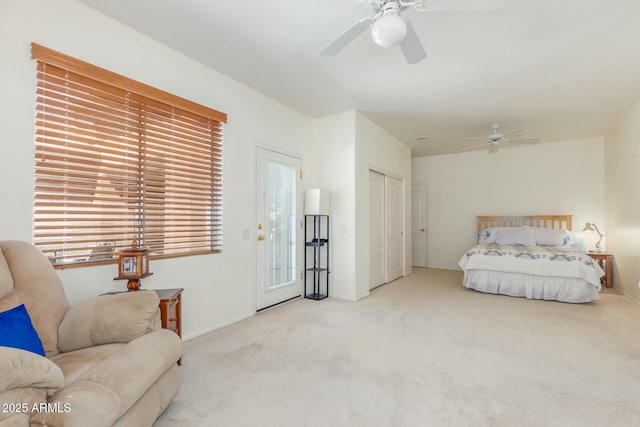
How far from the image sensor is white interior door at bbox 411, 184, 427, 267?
24.5 ft

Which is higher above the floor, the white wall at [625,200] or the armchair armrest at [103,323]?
the white wall at [625,200]

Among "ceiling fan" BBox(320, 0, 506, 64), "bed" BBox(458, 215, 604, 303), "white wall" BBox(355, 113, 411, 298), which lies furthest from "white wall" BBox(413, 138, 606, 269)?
→ "ceiling fan" BBox(320, 0, 506, 64)

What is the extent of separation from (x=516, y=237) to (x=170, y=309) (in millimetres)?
5794

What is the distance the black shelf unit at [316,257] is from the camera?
180 inches

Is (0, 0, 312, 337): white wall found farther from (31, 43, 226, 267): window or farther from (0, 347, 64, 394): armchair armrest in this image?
(0, 347, 64, 394): armchair armrest

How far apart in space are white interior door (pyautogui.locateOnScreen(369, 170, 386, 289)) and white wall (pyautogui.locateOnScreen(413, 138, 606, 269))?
2.49m

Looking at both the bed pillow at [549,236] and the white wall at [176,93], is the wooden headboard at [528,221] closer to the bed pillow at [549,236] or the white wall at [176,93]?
the bed pillow at [549,236]

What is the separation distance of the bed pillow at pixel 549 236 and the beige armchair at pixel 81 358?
6.24 m

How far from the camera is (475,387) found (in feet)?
7.00

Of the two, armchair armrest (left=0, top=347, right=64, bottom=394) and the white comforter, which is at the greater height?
armchair armrest (left=0, top=347, right=64, bottom=394)

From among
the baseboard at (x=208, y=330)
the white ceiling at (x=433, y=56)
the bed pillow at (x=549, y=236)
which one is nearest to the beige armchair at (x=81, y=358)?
the baseboard at (x=208, y=330)

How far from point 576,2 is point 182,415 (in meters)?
3.75

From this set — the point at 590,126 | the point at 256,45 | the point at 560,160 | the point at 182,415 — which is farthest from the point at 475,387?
the point at 560,160

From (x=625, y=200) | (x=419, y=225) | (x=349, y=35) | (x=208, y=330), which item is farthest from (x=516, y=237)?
(x=208, y=330)
